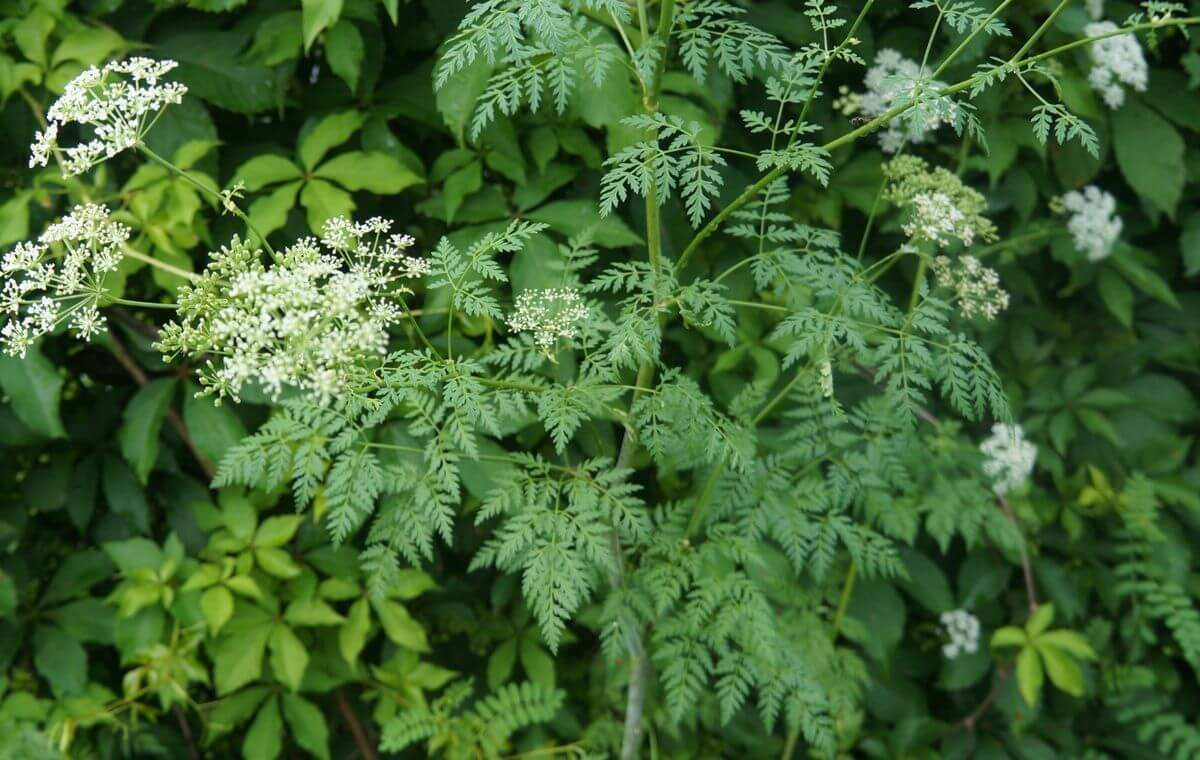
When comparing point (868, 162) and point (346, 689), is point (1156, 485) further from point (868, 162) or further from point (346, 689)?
point (346, 689)

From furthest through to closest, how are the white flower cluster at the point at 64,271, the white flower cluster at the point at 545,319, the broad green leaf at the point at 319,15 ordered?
the broad green leaf at the point at 319,15, the white flower cluster at the point at 545,319, the white flower cluster at the point at 64,271

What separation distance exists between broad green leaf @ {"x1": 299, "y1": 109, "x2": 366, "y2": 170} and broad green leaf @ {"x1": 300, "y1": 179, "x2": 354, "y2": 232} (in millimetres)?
72

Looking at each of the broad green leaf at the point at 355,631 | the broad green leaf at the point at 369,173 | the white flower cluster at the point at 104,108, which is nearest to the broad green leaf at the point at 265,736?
the broad green leaf at the point at 355,631

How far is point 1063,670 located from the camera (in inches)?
94.7

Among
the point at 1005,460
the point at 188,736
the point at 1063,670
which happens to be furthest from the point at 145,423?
the point at 1063,670

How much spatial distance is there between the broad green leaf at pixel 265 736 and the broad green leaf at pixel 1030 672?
5.76ft

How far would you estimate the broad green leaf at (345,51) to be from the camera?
1.94m

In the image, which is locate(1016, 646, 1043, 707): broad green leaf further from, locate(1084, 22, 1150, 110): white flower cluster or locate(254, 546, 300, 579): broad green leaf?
locate(254, 546, 300, 579): broad green leaf

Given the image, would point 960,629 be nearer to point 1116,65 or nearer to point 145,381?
point 1116,65

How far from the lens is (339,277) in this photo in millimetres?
1133

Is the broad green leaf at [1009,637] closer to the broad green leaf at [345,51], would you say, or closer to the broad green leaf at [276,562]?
the broad green leaf at [276,562]

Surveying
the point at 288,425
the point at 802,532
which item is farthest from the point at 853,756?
the point at 288,425

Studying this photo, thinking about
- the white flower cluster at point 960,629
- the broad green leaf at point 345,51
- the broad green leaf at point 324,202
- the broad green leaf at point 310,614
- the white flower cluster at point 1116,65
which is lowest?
the white flower cluster at point 960,629

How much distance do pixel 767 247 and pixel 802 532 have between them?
3.23ft
